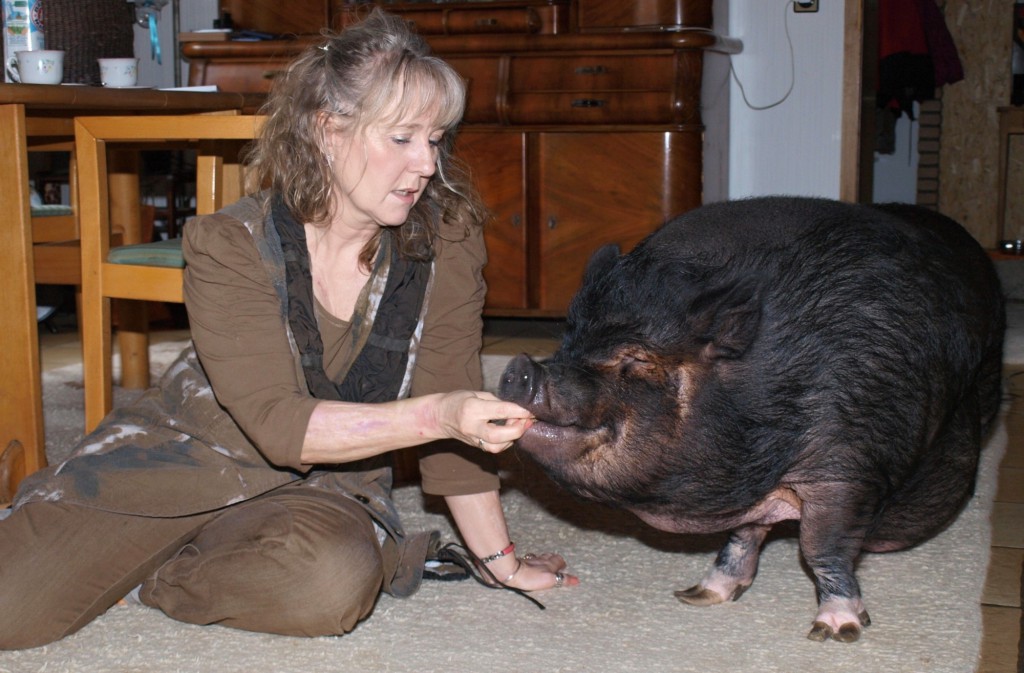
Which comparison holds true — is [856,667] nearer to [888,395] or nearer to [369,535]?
[888,395]

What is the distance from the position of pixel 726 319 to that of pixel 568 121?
2402 millimetres

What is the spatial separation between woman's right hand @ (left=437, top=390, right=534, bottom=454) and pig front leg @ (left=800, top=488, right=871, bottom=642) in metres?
0.42

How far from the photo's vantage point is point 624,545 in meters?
1.99

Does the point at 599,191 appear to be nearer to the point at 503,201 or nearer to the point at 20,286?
the point at 503,201

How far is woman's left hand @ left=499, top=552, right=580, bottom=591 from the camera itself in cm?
179

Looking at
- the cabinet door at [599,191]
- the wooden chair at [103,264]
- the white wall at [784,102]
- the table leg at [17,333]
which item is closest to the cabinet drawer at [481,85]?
the cabinet door at [599,191]

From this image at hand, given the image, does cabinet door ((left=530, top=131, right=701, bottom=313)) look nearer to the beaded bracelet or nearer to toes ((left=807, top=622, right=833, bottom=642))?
the beaded bracelet

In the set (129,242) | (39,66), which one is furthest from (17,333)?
(129,242)

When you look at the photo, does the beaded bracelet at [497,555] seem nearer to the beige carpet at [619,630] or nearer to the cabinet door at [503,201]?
the beige carpet at [619,630]

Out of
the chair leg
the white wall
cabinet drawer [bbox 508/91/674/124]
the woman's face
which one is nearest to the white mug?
the woman's face

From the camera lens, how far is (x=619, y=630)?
1.64m

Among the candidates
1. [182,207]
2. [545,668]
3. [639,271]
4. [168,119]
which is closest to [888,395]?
[639,271]

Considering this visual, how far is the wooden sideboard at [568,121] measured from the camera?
3.60 meters

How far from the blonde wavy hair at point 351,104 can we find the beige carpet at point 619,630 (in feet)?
1.76
